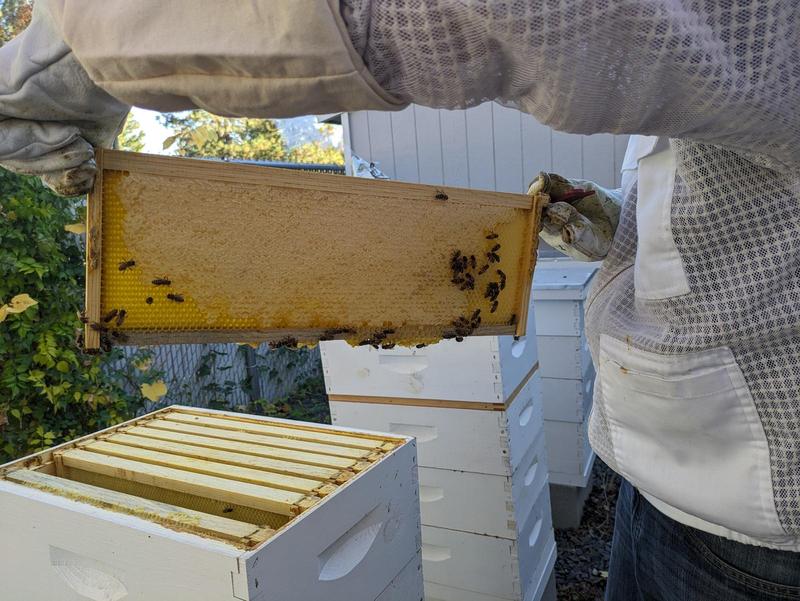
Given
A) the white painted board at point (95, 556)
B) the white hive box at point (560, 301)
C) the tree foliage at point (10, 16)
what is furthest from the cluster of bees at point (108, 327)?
the tree foliage at point (10, 16)

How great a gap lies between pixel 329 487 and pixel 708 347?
39.9 inches

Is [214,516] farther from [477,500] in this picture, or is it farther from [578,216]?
[477,500]

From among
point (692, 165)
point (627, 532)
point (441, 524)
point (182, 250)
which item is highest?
point (692, 165)

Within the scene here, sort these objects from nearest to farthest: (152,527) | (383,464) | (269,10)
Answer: (269,10)
(152,527)
(383,464)

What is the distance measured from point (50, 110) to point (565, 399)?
12.0 feet

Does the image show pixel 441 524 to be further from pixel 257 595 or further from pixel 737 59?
pixel 737 59

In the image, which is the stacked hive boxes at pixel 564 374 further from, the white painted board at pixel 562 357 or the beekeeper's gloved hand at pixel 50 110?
the beekeeper's gloved hand at pixel 50 110

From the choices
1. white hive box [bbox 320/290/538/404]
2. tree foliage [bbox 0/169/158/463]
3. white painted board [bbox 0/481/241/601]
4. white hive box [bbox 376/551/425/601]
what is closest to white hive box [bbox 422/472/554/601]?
white hive box [bbox 320/290/538/404]

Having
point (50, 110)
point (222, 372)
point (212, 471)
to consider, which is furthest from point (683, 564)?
point (222, 372)

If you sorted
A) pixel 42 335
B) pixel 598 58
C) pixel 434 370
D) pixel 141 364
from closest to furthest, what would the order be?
pixel 598 58 → pixel 434 370 → pixel 42 335 → pixel 141 364

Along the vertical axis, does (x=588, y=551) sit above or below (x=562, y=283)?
below

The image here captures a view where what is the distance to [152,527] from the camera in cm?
129

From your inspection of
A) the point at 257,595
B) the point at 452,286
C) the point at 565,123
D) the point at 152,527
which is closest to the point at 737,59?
the point at 565,123

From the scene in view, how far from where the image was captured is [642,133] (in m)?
0.66
